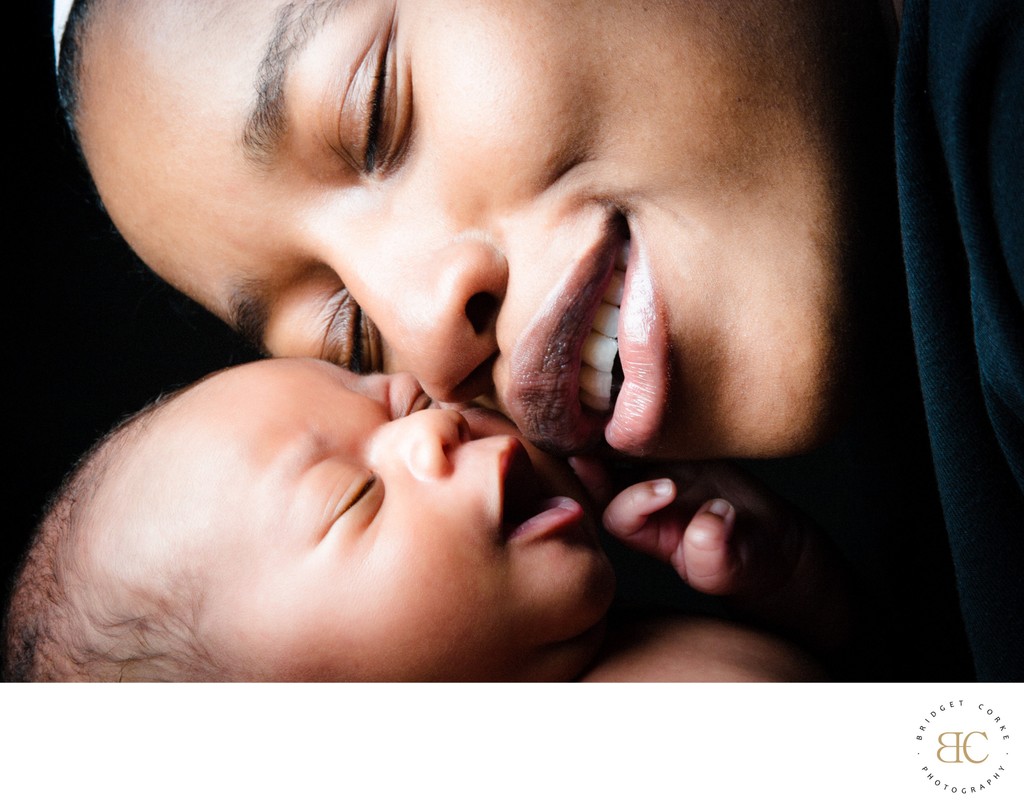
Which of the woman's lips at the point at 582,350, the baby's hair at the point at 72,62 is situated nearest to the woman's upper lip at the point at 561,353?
the woman's lips at the point at 582,350

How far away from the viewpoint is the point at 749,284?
0.65 meters

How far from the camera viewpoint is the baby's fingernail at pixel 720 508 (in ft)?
2.83

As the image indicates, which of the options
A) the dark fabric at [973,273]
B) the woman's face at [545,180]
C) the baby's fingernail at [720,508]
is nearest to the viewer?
the dark fabric at [973,273]

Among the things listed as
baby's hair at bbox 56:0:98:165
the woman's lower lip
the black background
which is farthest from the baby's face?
baby's hair at bbox 56:0:98:165

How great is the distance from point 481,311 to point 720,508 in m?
0.35

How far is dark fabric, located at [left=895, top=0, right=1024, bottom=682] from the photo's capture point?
48cm

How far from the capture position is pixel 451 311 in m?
0.67

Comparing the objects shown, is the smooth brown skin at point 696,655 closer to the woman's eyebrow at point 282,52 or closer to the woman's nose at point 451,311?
the woman's nose at point 451,311

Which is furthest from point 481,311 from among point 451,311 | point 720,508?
point 720,508
